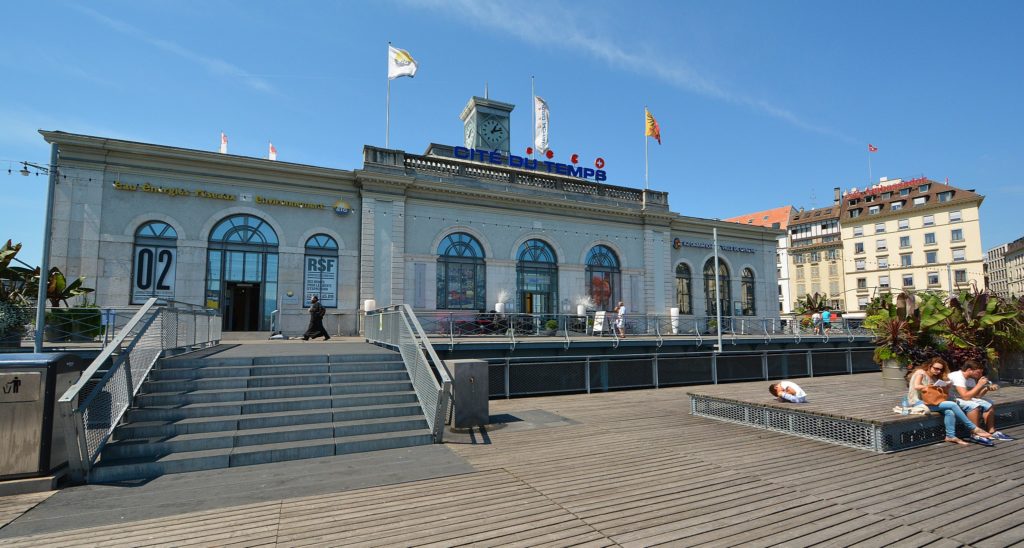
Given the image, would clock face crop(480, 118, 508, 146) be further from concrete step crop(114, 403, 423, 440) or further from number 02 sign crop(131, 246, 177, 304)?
concrete step crop(114, 403, 423, 440)

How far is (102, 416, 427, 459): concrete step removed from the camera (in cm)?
676

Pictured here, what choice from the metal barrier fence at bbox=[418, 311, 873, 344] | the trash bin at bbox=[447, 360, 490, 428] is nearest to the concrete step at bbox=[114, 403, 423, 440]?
the trash bin at bbox=[447, 360, 490, 428]

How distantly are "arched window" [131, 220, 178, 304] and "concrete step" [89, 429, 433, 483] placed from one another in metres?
17.0

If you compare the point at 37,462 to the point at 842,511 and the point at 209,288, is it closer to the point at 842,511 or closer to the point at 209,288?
the point at 842,511

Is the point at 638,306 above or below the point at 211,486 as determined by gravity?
above

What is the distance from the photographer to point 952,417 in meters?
7.79

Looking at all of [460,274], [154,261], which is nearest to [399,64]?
[460,274]

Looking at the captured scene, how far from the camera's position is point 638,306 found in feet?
101

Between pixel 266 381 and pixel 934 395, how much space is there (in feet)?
38.1

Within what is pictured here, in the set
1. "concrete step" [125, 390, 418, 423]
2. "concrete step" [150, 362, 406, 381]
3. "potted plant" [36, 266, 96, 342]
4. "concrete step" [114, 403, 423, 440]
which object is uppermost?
"potted plant" [36, 266, 96, 342]

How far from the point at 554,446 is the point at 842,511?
3.85 metres

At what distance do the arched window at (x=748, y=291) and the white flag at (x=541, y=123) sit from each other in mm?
17160

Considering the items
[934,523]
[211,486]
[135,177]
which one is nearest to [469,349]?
[211,486]

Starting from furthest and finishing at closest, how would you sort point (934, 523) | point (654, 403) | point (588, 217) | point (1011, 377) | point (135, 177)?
1. point (588, 217)
2. point (135, 177)
3. point (1011, 377)
4. point (654, 403)
5. point (934, 523)
